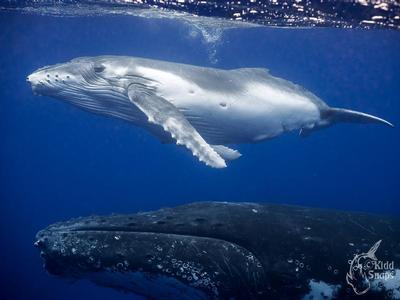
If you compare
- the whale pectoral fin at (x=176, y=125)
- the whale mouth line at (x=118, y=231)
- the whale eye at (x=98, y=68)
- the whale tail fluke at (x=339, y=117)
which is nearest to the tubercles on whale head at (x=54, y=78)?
the whale eye at (x=98, y=68)

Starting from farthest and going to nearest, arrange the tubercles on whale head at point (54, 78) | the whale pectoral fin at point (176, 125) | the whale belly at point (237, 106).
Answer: the whale belly at point (237, 106), the tubercles on whale head at point (54, 78), the whale pectoral fin at point (176, 125)

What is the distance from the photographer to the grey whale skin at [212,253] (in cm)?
448

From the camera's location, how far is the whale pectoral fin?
277 inches

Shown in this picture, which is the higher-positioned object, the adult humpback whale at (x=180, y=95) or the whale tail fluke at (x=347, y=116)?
the adult humpback whale at (x=180, y=95)

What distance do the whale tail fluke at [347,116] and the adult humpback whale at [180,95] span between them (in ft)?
3.04

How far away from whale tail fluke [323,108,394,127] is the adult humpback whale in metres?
0.93

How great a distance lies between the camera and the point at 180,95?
31.4ft

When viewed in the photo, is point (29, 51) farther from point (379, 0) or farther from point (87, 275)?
point (87, 275)

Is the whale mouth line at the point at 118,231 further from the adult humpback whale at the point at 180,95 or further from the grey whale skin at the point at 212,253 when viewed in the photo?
the adult humpback whale at the point at 180,95

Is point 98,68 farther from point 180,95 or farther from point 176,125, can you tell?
point 176,125

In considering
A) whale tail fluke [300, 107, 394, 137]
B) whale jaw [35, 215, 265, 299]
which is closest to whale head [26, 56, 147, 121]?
whale jaw [35, 215, 265, 299]

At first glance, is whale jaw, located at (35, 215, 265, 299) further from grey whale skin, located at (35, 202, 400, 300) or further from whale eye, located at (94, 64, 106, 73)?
whale eye, located at (94, 64, 106, 73)

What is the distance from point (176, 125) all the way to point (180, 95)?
7.22 ft

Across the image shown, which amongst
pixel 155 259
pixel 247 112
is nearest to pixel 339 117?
pixel 247 112
